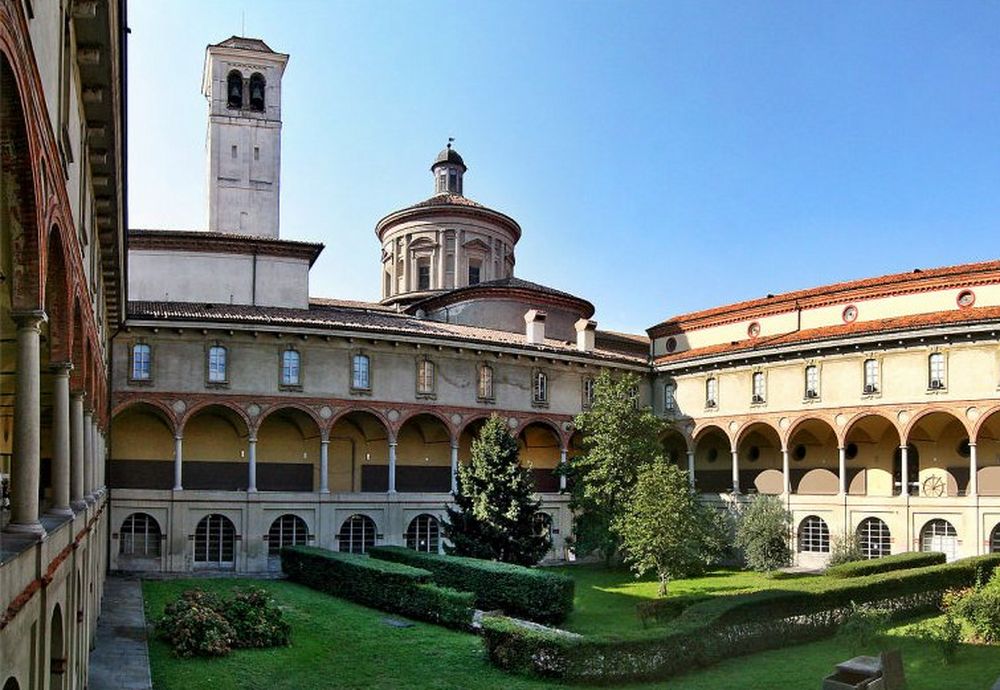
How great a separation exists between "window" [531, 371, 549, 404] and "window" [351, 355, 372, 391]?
7.94 m

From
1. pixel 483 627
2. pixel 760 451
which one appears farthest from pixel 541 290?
pixel 483 627

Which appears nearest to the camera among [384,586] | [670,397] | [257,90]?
[384,586]

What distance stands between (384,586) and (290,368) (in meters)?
12.0

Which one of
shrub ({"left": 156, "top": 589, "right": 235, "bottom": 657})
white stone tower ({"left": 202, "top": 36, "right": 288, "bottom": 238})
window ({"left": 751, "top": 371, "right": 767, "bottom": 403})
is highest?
white stone tower ({"left": 202, "top": 36, "right": 288, "bottom": 238})

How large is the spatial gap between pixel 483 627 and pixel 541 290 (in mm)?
30596

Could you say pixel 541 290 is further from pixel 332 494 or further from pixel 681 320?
pixel 332 494

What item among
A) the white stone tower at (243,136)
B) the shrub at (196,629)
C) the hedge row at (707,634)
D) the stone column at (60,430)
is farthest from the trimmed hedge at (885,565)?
the white stone tower at (243,136)

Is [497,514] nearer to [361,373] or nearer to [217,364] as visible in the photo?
[361,373]

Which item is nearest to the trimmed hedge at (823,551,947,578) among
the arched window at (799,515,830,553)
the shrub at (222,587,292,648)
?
the arched window at (799,515,830,553)

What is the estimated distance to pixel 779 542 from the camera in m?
36.6

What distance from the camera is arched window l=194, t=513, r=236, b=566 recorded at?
3444 centimetres

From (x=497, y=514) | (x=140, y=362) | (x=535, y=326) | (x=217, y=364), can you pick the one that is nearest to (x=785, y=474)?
(x=535, y=326)

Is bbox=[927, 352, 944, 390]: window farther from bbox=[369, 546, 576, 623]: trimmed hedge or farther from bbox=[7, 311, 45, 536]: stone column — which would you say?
bbox=[7, 311, 45, 536]: stone column

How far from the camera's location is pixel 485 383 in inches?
1558
